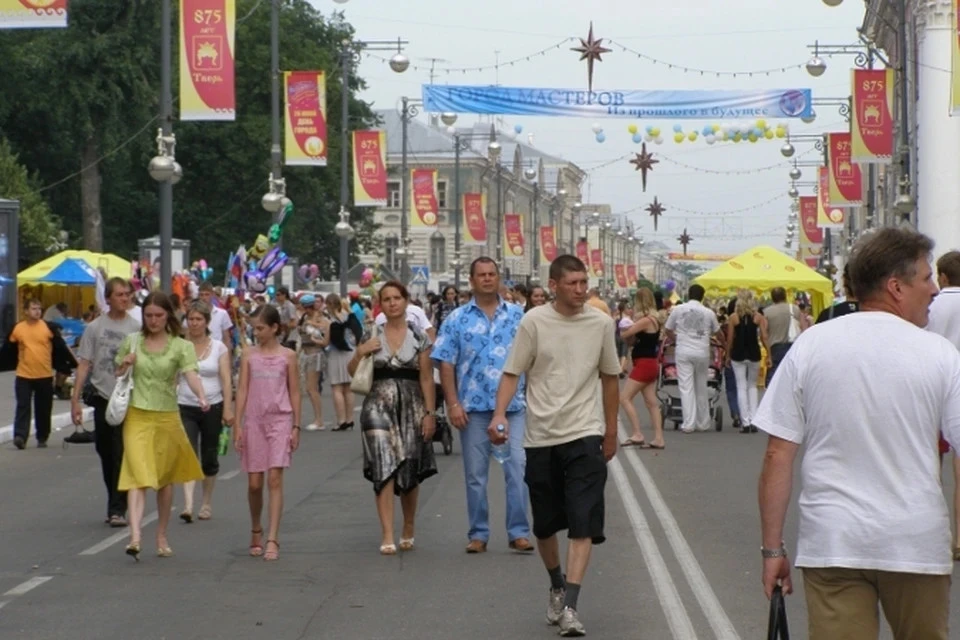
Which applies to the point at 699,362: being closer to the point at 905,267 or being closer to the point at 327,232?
the point at 905,267

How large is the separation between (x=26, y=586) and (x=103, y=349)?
10.0 feet

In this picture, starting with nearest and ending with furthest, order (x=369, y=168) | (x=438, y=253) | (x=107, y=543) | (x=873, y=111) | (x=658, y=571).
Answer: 1. (x=658, y=571)
2. (x=107, y=543)
3. (x=873, y=111)
4. (x=369, y=168)
5. (x=438, y=253)

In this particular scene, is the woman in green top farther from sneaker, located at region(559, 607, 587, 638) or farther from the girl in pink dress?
sneaker, located at region(559, 607, 587, 638)

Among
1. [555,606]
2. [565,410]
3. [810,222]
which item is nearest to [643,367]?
[565,410]

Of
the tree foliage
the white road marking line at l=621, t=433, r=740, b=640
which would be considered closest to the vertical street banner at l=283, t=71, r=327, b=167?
the tree foliage

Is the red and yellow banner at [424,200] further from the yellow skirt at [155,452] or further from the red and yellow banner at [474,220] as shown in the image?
the yellow skirt at [155,452]

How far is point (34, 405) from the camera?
21.1m

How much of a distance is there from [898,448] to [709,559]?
620 centimetres

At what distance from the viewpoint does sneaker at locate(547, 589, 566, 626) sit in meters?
8.69

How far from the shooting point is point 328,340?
931 inches

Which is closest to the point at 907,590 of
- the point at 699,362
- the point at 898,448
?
the point at 898,448

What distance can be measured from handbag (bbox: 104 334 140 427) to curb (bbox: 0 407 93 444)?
34.6 ft

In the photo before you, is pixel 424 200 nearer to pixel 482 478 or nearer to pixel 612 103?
pixel 612 103

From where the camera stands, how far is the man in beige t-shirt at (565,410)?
344 inches
